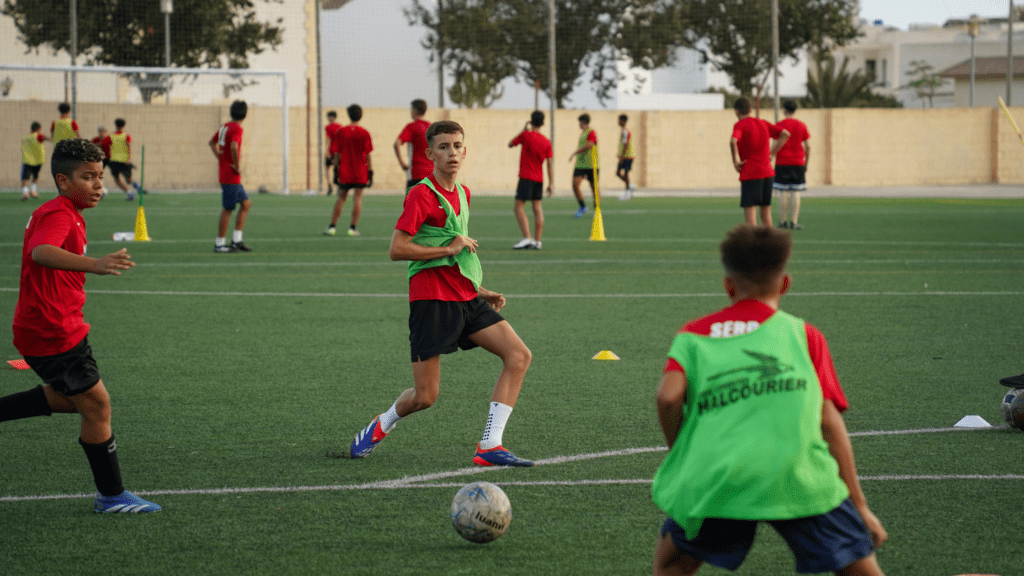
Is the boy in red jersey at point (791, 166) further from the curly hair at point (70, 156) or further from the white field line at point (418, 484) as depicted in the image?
the curly hair at point (70, 156)

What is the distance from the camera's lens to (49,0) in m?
36.1

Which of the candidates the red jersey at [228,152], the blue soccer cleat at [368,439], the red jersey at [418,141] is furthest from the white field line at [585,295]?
Result: the blue soccer cleat at [368,439]

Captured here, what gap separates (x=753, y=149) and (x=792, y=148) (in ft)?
9.06

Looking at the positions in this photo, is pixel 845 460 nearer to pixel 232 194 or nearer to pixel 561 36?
pixel 232 194

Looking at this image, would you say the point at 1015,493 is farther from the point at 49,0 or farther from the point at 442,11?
the point at 442,11

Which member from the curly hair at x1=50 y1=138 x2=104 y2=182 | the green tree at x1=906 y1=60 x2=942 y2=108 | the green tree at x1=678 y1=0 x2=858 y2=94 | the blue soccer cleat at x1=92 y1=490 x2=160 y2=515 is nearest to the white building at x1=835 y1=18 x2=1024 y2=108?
the green tree at x1=906 y1=60 x2=942 y2=108

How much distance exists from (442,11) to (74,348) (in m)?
43.5

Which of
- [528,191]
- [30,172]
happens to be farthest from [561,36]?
[528,191]

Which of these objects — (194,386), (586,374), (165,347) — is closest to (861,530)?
(586,374)

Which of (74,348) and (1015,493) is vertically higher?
(74,348)

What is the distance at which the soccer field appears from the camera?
4117 millimetres

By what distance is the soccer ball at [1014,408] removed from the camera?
5762mm

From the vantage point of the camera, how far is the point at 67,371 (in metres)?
4.34

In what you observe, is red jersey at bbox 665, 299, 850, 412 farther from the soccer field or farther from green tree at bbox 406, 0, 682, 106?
green tree at bbox 406, 0, 682, 106
